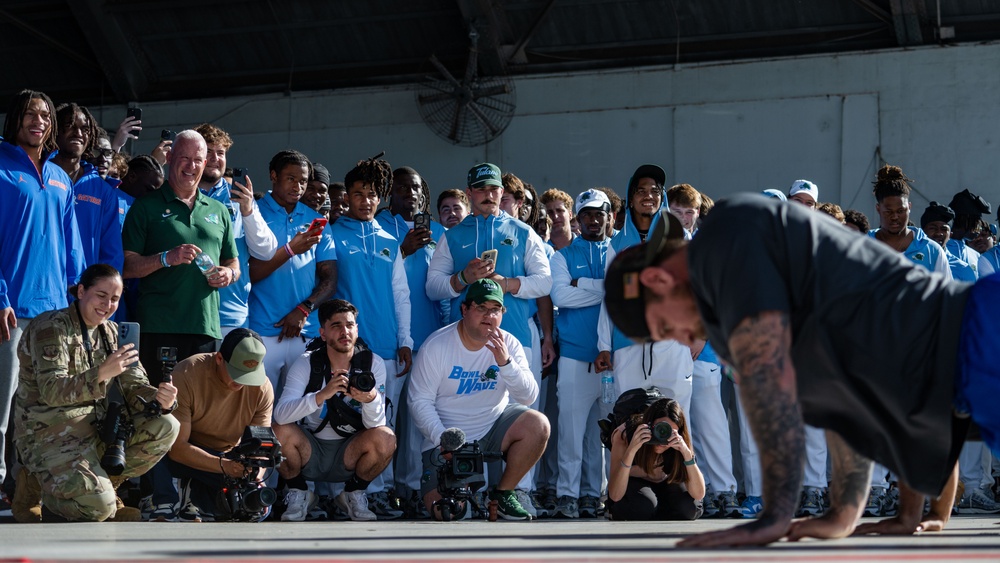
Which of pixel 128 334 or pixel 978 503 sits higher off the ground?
pixel 128 334

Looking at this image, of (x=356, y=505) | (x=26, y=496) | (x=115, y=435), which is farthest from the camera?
(x=356, y=505)

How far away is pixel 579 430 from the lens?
21.6 ft

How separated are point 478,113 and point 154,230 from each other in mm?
7504

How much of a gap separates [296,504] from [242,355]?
0.89 m

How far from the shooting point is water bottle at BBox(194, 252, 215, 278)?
218 inches

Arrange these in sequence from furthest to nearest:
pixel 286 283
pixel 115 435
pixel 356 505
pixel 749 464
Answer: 1. pixel 749 464
2. pixel 286 283
3. pixel 356 505
4. pixel 115 435

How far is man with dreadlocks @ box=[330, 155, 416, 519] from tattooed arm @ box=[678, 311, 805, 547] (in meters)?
4.06

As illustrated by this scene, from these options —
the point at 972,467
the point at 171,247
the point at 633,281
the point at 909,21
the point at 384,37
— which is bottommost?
the point at 972,467

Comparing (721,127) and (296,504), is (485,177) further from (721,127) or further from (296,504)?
(721,127)

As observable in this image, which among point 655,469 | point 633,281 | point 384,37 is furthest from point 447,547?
point 384,37

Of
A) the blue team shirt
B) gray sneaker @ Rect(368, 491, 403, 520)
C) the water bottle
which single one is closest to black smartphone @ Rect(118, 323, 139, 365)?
the water bottle

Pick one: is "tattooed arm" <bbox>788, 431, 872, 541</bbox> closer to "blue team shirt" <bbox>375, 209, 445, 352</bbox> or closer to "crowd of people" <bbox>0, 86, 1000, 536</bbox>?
"crowd of people" <bbox>0, 86, 1000, 536</bbox>

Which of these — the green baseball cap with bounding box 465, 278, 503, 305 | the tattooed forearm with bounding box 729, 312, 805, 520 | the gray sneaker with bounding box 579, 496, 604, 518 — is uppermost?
the green baseball cap with bounding box 465, 278, 503, 305

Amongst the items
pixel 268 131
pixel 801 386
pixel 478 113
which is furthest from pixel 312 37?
pixel 801 386
